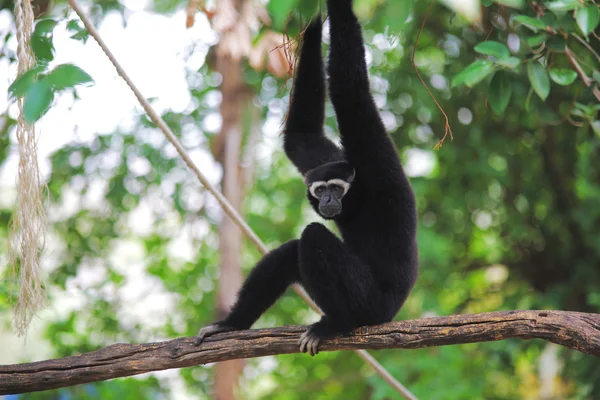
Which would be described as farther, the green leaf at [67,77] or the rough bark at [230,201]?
the rough bark at [230,201]

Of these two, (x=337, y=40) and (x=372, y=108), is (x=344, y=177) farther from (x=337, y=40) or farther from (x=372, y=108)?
(x=337, y=40)

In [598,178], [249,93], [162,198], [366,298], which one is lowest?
[598,178]

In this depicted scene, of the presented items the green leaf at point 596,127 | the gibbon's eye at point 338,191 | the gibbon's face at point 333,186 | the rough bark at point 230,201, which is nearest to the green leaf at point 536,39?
the green leaf at point 596,127

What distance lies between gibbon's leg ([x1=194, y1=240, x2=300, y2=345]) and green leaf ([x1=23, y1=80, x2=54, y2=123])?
2.07 m

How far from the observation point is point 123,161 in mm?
7176

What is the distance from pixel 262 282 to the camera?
376 cm

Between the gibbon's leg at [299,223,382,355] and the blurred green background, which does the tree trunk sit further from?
the gibbon's leg at [299,223,382,355]

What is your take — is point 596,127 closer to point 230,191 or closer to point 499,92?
point 499,92

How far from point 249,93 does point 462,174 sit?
102 inches

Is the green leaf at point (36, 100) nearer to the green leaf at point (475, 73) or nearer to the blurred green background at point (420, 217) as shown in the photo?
the green leaf at point (475, 73)

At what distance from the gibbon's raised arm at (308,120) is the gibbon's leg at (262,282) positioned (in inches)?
33.2

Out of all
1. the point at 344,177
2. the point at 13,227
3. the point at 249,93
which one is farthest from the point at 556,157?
the point at 13,227

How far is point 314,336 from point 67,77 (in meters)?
1.95

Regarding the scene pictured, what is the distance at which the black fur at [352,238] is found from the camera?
3.31m
